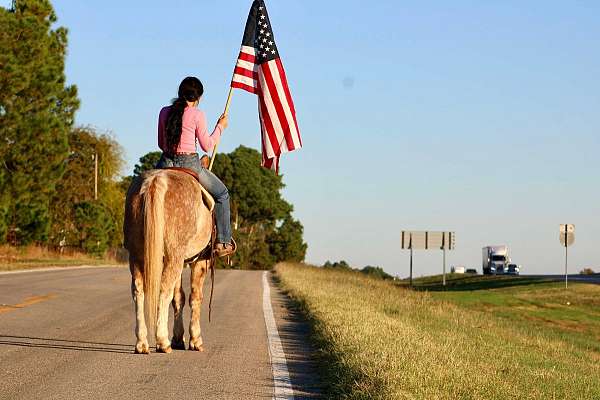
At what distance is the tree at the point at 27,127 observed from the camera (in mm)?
44812

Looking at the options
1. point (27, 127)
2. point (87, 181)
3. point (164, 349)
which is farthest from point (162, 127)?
point (87, 181)

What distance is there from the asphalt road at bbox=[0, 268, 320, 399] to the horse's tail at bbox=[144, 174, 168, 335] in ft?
2.11

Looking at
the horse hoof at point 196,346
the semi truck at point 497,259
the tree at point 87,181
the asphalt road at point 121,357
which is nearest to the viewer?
the asphalt road at point 121,357

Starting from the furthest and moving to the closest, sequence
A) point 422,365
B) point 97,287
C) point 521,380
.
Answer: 1. point 97,287
2. point 521,380
3. point 422,365

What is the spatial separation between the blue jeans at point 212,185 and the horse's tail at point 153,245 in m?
0.86

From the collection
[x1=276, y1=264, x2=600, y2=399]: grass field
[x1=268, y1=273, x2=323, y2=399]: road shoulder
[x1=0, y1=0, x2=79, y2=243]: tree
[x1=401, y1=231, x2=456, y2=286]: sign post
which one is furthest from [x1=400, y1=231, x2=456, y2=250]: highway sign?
[x1=268, y1=273, x2=323, y2=399]: road shoulder

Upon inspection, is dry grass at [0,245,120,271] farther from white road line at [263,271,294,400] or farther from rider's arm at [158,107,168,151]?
rider's arm at [158,107,168,151]

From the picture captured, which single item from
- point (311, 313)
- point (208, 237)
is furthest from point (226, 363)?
point (311, 313)

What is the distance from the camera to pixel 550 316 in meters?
32.3

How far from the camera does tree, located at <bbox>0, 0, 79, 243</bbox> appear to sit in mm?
44812

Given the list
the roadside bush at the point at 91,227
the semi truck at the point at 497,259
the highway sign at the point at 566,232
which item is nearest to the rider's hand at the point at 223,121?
the highway sign at the point at 566,232

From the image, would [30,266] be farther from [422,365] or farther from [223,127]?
[422,365]

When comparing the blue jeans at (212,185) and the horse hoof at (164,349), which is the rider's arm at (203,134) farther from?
the horse hoof at (164,349)

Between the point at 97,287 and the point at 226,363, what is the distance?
13.8m
